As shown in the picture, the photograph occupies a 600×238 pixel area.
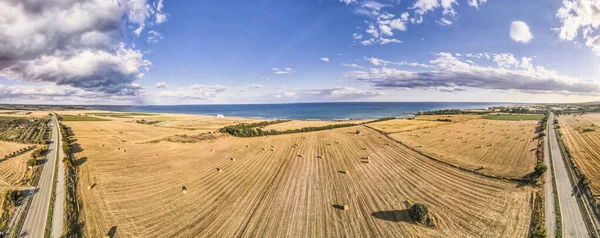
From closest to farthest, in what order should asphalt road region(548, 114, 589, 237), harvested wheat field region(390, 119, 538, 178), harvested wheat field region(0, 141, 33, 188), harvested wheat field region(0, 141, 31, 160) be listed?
1. asphalt road region(548, 114, 589, 237)
2. harvested wheat field region(0, 141, 33, 188)
3. harvested wheat field region(390, 119, 538, 178)
4. harvested wheat field region(0, 141, 31, 160)

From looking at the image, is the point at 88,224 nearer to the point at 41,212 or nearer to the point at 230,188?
the point at 41,212

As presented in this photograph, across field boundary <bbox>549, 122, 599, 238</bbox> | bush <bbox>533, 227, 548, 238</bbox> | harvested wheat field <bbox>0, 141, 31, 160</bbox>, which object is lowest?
field boundary <bbox>549, 122, 599, 238</bbox>

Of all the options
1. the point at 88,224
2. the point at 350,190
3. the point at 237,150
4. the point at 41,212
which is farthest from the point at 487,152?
the point at 41,212

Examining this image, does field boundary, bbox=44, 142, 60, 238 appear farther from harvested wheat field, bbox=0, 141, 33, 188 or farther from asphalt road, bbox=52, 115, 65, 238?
A: harvested wheat field, bbox=0, 141, 33, 188

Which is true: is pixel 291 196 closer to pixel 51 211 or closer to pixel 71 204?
pixel 71 204

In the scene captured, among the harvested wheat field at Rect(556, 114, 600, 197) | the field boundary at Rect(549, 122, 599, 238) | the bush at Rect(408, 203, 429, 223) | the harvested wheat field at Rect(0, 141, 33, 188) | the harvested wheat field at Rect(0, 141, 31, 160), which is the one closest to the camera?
the field boundary at Rect(549, 122, 599, 238)

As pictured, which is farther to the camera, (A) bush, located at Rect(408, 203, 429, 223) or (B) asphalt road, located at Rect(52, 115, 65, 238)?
(A) bush, located at Rect(408, 203, 429, 223)

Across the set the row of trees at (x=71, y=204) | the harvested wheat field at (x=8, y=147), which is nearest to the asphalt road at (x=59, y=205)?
the row of trees at (x=71, y=204)

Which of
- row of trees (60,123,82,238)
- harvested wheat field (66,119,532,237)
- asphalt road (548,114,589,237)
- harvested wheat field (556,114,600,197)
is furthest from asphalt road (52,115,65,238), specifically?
harvested wheat field (556,114,600,197)

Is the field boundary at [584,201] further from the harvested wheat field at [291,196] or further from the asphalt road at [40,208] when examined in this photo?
the asphalt road at [40,208]
